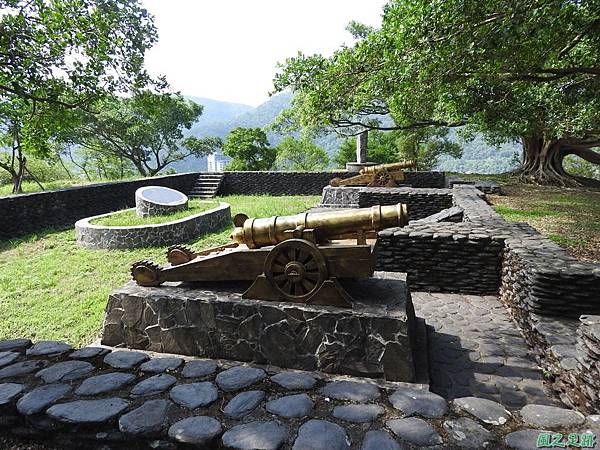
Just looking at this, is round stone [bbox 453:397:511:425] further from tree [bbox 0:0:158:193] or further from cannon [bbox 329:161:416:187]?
cannon [bbox 329:161:416:187]

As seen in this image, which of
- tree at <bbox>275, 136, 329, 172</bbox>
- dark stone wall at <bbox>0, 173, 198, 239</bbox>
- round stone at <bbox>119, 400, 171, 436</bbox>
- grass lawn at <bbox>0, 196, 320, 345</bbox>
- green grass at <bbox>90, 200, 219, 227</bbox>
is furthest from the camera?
tree at <bbox>275, 136, 329, 172</bbox>

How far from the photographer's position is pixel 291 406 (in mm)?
2123

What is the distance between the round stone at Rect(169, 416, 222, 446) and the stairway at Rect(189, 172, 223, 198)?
A: 16.5 metres

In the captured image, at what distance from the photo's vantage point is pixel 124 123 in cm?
2464

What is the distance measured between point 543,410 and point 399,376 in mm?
1623

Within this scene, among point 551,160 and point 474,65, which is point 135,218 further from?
point 551,160

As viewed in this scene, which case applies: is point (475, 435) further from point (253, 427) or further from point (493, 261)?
point (493, 261)

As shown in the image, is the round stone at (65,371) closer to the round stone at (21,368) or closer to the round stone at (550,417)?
the round stone at (21,368)

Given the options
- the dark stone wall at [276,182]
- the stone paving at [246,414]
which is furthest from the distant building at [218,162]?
the stone paving at [246,414]

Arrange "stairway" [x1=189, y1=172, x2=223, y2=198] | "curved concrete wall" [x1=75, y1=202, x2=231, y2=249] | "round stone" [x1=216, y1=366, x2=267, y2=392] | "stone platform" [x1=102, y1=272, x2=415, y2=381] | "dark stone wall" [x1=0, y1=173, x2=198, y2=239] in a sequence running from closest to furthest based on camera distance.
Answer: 1. "round stone" [x1=216, y1=366, x2=267, y2=392]
2. "stone platform" [x1=102, y1=272, x2=415, y2=381]
3. "curved concrete wall" [x1=75, y1=202, x2=231, y2=249]
4. "dark stone wall" [x1=0, y1=173, x2=198, y2=239]
5. "stairway" [x1=189, y1=172, x2=223, y2=198]

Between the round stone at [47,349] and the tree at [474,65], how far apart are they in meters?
6.35

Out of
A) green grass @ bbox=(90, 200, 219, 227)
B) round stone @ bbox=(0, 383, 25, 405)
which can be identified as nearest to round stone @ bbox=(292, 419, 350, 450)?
round stone @ bbox=(0, 383, 25, 405)

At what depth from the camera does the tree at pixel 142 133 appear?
79.4 ft

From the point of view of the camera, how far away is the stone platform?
3.60 m
